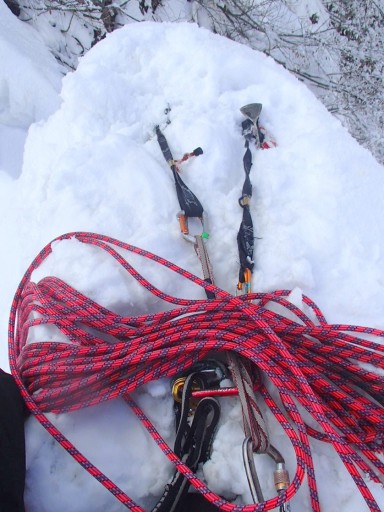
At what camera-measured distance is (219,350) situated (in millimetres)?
940

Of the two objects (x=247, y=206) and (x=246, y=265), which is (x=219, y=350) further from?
(x=247, y=206)

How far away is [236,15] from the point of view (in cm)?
439

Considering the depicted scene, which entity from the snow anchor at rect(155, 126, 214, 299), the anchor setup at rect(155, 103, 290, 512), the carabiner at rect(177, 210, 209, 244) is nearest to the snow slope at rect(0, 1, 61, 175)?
the anchor setup at rect(155, 103, 290, 512)

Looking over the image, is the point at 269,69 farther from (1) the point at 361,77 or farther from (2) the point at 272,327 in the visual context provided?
(1) the point at 361,77

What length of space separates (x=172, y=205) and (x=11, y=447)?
807mm

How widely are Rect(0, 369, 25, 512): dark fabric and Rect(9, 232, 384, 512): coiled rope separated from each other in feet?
0.11

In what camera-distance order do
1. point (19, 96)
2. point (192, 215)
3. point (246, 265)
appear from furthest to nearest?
point (19, 96)
point (192, 215)
point (246, 265)

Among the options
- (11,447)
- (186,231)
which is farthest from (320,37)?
(11,447)

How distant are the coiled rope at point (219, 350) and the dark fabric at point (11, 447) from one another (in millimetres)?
32

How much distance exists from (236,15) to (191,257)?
13.1ft

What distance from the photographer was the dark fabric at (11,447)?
0.76 m

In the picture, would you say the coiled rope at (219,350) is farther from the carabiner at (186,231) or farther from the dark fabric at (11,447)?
the carabiner at (186,231)

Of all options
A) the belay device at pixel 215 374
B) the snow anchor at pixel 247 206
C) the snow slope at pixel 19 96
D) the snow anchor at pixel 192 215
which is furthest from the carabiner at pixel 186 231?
the snow slope at pixel 19 96

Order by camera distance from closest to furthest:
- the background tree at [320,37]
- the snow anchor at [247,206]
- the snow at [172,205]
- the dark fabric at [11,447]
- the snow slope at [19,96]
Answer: the dark fabric at [11,447], the snow at [172,205], the snow anchor at [247,206], the snow slope at [19,96], the background tree at [320,37]
